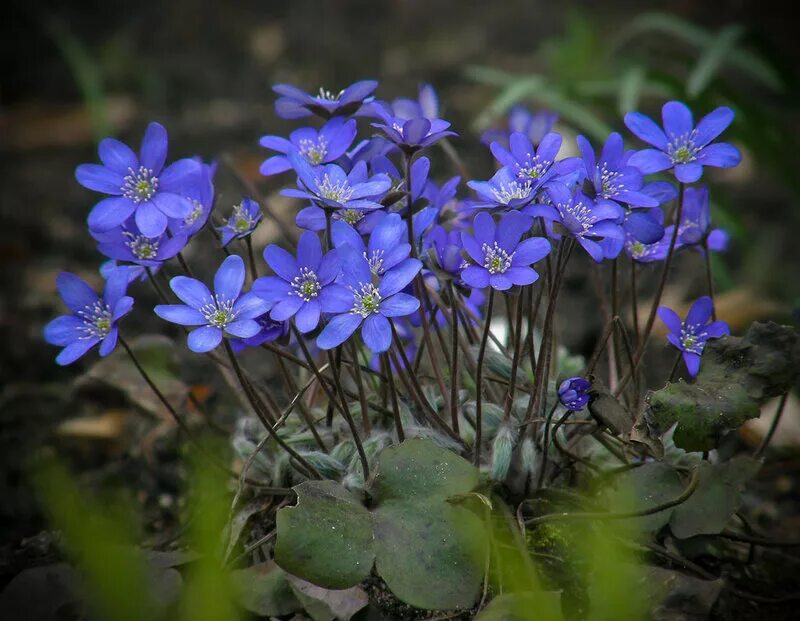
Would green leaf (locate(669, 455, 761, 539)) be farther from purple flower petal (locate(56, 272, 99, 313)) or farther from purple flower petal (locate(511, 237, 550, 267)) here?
purple flower petal (locate(56, 272, 99, 313))

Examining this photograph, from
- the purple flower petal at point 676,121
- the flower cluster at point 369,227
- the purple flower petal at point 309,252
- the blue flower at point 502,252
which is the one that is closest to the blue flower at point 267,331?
the flower cluster at point 369,227

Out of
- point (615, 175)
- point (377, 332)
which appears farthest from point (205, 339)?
point (615, 175)

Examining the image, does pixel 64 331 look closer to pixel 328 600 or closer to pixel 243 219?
pixel 243 219

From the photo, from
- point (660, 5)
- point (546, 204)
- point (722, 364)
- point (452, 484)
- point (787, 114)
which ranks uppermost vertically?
point (660, 5)

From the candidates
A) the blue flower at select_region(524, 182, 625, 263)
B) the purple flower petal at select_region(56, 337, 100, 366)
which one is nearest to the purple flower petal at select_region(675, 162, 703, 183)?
the blue flower at select_region(524, 182, 625, 263)

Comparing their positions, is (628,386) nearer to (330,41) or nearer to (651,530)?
(651,530)

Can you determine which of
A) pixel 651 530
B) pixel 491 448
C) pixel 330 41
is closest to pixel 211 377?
pixel 491 448
